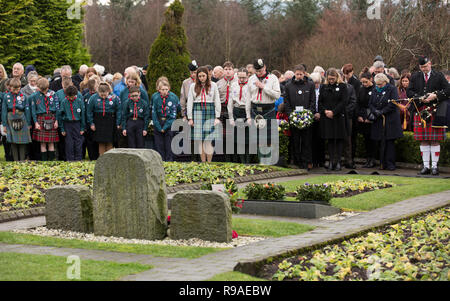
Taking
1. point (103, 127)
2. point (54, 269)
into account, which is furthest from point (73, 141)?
point (54, 269)

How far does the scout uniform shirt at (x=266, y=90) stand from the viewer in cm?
1803

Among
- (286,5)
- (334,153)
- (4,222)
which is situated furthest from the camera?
(286,5)

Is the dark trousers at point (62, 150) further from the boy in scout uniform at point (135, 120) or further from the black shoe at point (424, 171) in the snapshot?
the black shoe at point (424, 171)

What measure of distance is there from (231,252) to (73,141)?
456 inches

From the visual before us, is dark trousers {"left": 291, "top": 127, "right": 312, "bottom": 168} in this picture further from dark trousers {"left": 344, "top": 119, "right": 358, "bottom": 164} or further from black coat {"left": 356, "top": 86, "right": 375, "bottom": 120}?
black coat {"left": 356, "top": 86, "right": 375, "bottom": 120}

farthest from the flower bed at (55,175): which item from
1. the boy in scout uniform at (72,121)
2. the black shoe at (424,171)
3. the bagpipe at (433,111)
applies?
the bagpipe at (433,111)

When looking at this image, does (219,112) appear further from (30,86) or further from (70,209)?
(70,209)

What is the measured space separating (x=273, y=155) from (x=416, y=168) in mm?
3776

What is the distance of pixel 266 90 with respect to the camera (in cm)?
1797

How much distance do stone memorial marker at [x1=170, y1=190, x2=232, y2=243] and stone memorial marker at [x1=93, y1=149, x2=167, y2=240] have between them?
26 cm

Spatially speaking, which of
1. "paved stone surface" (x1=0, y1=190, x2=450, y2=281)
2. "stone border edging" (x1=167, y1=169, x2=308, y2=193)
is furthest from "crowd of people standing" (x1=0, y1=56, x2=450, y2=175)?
"paved stone surface" (x1=0, y1=190, x2=450, y2=281)
